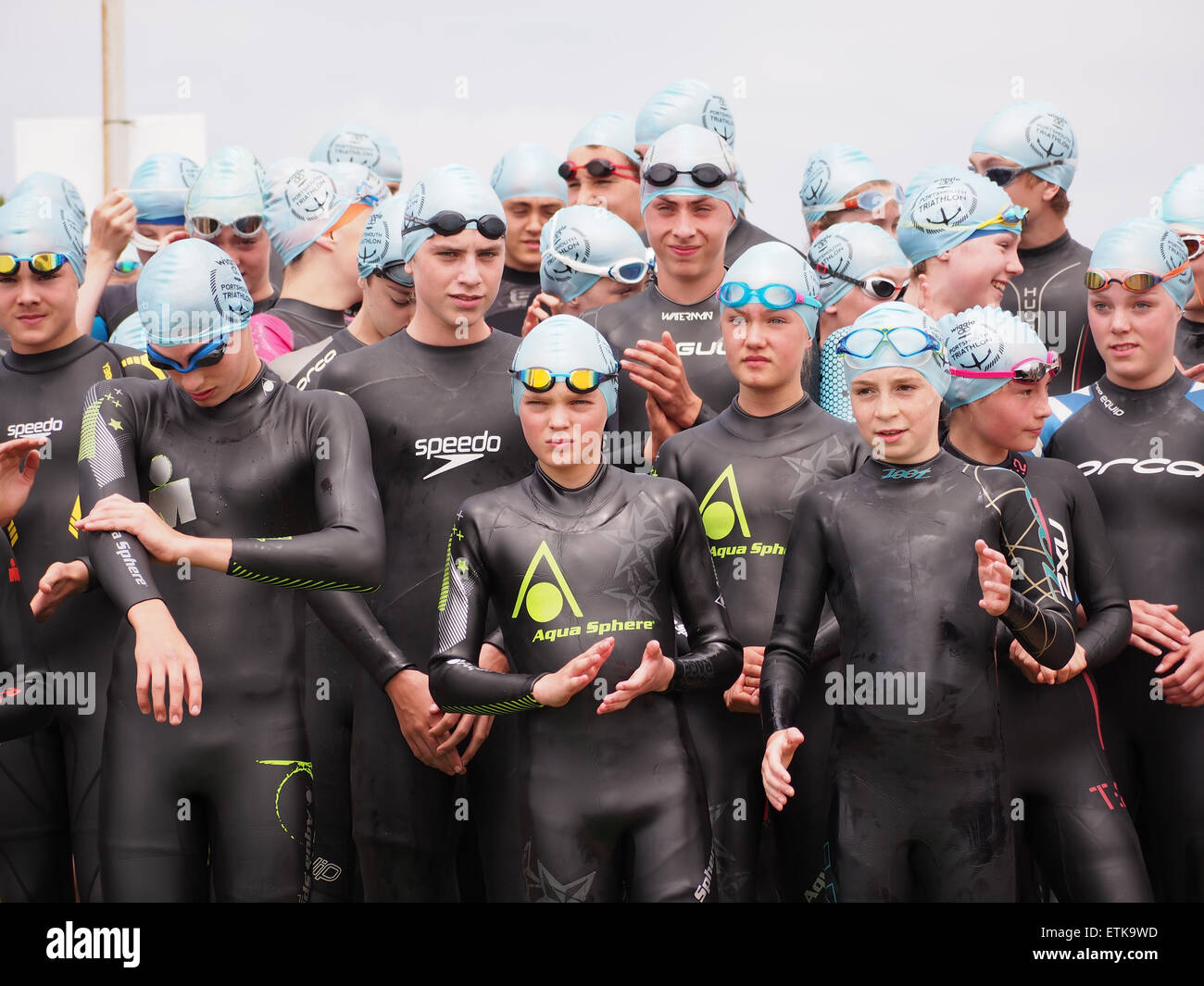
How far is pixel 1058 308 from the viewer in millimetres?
7648

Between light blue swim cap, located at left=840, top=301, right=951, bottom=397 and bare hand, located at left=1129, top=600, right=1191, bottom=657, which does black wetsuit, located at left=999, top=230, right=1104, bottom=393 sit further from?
light blue swim cap, located at left=840, top=301, right=951, bottom=397

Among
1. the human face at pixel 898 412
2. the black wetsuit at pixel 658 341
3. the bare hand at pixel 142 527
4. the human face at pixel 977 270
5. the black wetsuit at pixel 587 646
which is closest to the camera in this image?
the bare hand at pixel 142 527

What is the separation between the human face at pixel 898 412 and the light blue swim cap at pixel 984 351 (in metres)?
0.55

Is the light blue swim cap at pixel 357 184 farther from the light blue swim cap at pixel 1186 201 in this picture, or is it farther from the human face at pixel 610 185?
the light blue swim cap at pixel 1186 201

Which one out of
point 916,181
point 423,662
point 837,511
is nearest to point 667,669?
point 837,511

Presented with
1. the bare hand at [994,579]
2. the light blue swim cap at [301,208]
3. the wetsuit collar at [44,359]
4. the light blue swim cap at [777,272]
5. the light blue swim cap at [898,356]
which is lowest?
the bare hand at [994,579]

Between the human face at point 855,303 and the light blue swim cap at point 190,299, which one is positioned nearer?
the light blue swim cap at point 190,299

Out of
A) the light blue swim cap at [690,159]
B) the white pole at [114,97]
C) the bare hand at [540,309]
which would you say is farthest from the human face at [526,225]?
the white pole at [114,97]

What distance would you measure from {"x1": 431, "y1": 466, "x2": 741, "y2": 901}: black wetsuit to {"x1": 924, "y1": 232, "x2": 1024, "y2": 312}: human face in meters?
2.35

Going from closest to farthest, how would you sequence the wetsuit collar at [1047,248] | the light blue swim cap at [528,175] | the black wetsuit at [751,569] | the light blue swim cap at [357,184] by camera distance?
the black wetsuit at [751,569] < the light blue swim cap at [357,184] < the wetsuit collar at [1047,248] < the light blue swim cap at [528,175]

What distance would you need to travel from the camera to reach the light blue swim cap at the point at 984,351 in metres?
5.86

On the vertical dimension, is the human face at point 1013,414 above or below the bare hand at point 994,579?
above
